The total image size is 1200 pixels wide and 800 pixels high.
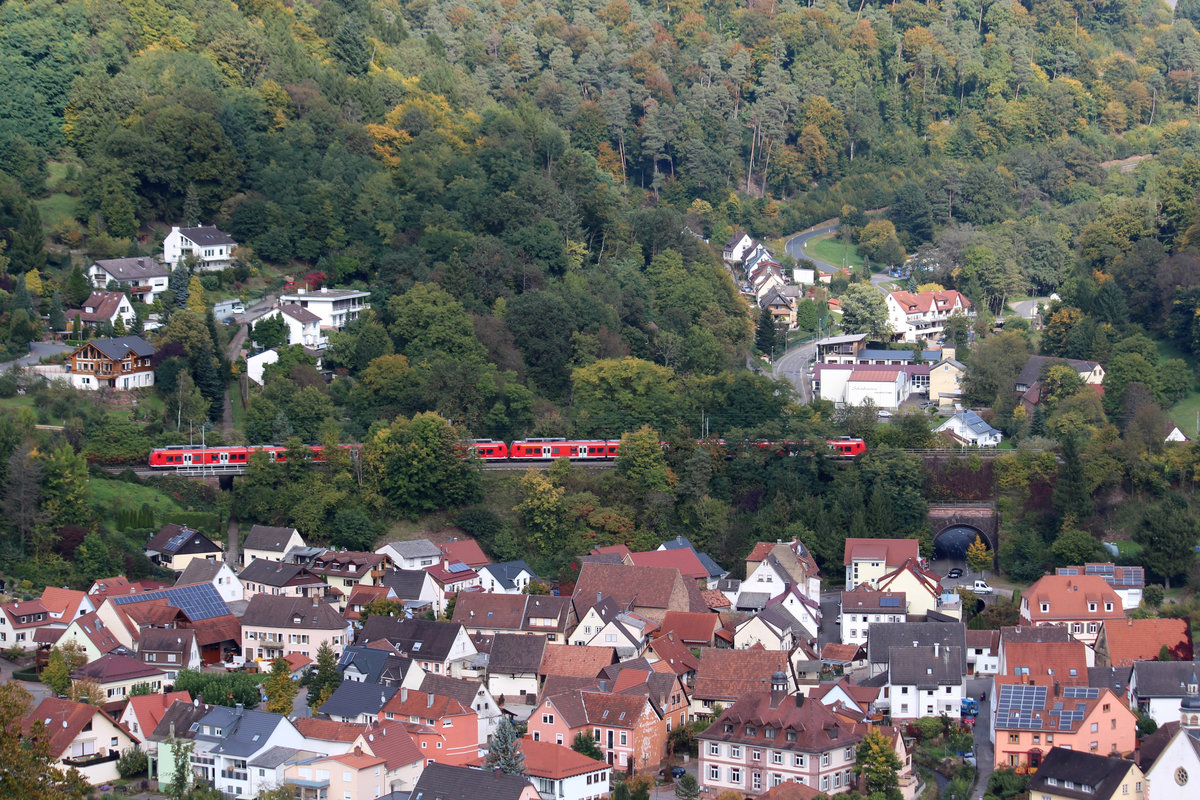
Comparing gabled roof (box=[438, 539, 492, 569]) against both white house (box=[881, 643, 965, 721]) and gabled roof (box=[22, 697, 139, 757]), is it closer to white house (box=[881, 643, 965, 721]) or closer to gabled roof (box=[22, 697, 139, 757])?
gabled roof (box=[22, 697, 139, 757])

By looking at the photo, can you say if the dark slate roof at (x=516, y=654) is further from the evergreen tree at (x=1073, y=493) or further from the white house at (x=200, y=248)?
the white house at (x=200, y=248)

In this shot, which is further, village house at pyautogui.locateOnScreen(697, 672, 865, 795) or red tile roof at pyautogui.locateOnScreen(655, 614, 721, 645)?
red tile roof at pyautogui.locateOnScreen(655, 614, 721, 645)

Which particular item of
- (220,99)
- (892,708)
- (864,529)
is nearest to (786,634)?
(892,708)

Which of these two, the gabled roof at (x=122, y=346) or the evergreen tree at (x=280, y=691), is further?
the gabled roof at (x=122, y=346)

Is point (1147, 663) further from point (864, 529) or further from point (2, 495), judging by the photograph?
Answer: point (2, 495)

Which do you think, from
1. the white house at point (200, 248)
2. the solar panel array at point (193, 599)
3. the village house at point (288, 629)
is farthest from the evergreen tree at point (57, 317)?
the village house at point (288, 629)

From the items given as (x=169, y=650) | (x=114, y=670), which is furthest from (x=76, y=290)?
(x=114, y=670)

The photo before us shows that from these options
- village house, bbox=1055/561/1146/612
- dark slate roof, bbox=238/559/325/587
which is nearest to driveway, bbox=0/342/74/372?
dark slate roof, bbox=238/559/325/587
